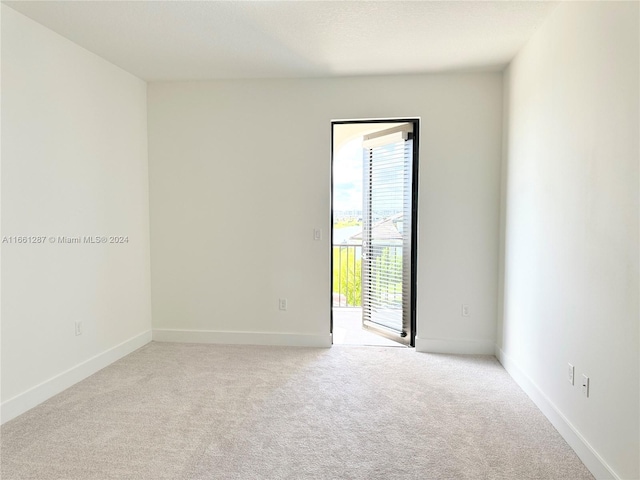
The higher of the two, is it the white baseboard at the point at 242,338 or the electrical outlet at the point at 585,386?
the electrical outlet at the point at 585,386

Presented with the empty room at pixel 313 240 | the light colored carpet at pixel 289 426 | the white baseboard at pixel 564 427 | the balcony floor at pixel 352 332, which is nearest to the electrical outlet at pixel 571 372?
the empty room at pixel 313 240

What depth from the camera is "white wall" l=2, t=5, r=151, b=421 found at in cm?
242

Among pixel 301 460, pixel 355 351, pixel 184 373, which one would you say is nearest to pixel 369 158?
pixel 355 351

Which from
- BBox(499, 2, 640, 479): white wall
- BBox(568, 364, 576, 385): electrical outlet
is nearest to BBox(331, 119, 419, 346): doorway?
BBox(499, 2, 640, 479): white wall

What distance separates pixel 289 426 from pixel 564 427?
157 centimetres

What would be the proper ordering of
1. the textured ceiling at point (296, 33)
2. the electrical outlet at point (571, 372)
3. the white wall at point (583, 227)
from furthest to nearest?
the textured ceiling at point (296, 33), the electrical outlet at point (571, 372), the white wall at point (583, 227)

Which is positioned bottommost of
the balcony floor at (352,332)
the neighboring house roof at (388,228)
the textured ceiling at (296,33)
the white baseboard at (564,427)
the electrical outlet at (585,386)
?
the balcony floor at (352,332)

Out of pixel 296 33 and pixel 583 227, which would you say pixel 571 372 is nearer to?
pixel 583 227

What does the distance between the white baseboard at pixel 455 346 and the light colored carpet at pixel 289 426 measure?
253 mm

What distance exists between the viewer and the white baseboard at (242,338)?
12.4 ft

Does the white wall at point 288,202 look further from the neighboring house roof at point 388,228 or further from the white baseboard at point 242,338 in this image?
the neighboring house roof at point 388,228

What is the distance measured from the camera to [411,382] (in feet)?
9.69

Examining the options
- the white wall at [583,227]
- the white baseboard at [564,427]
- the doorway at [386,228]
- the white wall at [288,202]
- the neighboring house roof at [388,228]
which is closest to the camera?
the white wall at [583,227]

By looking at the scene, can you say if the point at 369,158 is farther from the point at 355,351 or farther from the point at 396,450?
the point at 396,450
